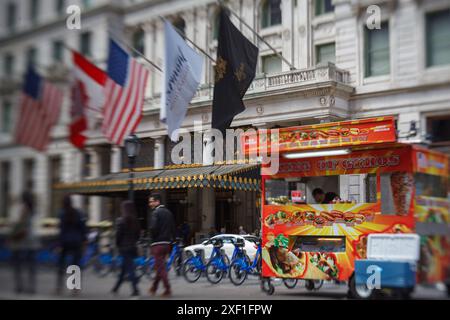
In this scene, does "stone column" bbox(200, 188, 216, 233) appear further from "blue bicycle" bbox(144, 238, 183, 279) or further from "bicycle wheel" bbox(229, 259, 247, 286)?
"bicycle wheel" bbox(229, 259, 247, 286)

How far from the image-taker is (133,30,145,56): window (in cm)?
1354

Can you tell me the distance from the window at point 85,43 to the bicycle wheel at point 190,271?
477 cm

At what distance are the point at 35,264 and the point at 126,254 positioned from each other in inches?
90.3

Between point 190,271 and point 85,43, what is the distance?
5.19m

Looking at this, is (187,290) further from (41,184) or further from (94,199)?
(41,184)

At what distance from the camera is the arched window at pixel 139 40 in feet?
44.4

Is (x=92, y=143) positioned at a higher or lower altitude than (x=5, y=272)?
higher

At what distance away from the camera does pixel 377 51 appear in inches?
443

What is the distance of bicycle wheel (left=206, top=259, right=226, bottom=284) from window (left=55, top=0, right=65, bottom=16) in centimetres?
620

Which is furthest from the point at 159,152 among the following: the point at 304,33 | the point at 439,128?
Result: the point at 439,128

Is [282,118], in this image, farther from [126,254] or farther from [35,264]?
[35,264]
